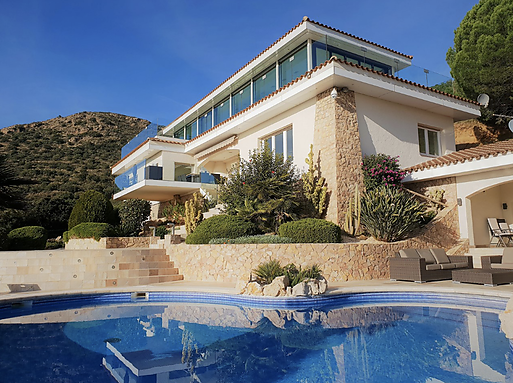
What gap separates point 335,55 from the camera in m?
18.1

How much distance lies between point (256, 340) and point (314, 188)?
9.68 metres

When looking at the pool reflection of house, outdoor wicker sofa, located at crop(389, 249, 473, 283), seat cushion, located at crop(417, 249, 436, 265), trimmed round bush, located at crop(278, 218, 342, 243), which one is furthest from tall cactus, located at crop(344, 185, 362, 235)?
the pool reflection of house

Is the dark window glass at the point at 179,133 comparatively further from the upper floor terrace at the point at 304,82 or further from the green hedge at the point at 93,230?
the green hedge at the point at 93,230

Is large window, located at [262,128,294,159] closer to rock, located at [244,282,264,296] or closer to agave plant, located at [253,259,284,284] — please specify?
agave plant, located at [253,259,284,284]

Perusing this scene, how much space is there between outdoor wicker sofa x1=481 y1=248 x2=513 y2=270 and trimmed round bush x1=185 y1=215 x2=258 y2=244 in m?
7.97

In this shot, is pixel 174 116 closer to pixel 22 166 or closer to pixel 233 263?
pixel 233 263

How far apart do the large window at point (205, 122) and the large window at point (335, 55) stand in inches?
396

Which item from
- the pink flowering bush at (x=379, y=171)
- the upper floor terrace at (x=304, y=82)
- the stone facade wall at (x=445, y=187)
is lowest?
the stone facade wall at (x=445, y=187)

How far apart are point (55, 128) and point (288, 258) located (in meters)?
66.1

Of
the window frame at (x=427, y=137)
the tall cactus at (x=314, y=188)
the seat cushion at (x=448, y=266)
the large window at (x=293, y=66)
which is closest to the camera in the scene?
the seat cushion at (x=448, y=266)

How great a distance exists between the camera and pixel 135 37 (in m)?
24.6

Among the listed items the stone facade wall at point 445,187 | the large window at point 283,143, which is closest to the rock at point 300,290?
the large window at point 283,143

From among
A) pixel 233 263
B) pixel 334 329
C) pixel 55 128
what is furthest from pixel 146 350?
pixel 55 128

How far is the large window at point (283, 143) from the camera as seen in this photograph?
61.2 ft
